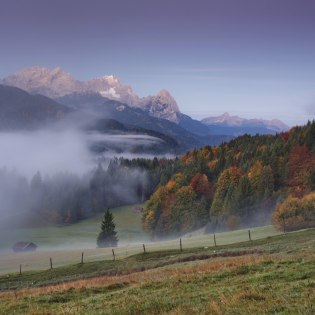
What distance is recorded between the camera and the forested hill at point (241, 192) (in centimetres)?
14900

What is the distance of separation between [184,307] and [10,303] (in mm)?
12172

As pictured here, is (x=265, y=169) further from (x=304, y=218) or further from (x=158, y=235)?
(x=304, y=218)

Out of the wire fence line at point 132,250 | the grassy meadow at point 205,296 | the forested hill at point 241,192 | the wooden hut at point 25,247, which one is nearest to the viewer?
the grassy meadow at point 205,296

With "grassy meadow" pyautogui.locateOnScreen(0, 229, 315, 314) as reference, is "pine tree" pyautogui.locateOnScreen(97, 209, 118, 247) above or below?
below

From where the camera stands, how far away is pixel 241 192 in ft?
504

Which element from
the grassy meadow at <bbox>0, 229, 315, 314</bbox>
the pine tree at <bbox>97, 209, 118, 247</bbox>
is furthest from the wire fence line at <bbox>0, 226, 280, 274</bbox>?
the grassy meadow at <bbox>0, 229, 315, 314</bbox>

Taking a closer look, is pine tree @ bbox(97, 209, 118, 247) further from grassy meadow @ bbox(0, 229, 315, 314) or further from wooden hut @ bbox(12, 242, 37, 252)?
grassy meadow @ bbox(0, 229, 315, 314)

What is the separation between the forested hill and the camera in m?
149

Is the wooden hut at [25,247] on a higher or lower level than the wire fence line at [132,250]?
lower

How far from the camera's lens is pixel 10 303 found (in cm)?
2483

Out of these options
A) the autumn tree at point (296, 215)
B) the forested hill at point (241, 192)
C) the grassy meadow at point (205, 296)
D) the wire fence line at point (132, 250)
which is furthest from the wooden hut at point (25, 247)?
the grassy meadow at point (205, 296)

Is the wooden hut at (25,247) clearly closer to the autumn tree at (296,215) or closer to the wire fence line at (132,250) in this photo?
the wire fence line at (132,250)

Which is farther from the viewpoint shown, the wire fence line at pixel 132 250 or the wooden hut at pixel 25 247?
the wooden hut at pixel 25 247

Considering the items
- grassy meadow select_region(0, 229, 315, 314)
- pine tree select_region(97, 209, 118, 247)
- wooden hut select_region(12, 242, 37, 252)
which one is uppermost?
grassy meadow select_region(0, 229, 315, 314)
